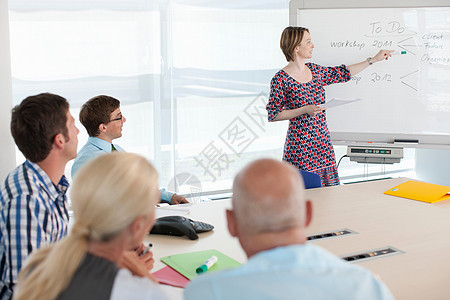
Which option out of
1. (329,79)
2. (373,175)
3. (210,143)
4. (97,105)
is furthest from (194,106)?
(373,175)

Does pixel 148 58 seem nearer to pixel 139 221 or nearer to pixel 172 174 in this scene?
pixel 172 174

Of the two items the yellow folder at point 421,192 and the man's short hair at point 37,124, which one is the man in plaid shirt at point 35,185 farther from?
the yellow folder at point 421,192

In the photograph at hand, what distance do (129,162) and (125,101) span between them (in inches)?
144

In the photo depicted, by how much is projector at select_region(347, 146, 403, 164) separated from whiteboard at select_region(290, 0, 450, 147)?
0.10m

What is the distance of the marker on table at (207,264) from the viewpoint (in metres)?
1.88

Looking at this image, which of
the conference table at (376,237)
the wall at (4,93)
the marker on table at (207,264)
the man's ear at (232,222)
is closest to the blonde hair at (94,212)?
the man's ear at (232,222)

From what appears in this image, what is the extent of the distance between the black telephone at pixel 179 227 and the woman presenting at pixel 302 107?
5.64ft

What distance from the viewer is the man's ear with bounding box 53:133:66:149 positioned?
190 cm

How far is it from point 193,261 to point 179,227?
319 millimetres

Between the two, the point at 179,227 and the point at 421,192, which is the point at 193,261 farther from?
the point at 421,192

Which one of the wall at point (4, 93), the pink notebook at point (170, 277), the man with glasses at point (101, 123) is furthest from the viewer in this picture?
the wall at point (4, 93)

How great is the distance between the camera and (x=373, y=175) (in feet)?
21.8

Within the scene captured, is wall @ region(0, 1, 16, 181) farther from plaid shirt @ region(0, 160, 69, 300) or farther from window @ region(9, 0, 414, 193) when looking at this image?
plaid shirt @ region(0, 160, 69, 300)

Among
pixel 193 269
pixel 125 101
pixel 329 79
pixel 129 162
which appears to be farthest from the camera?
pixel 125 101
